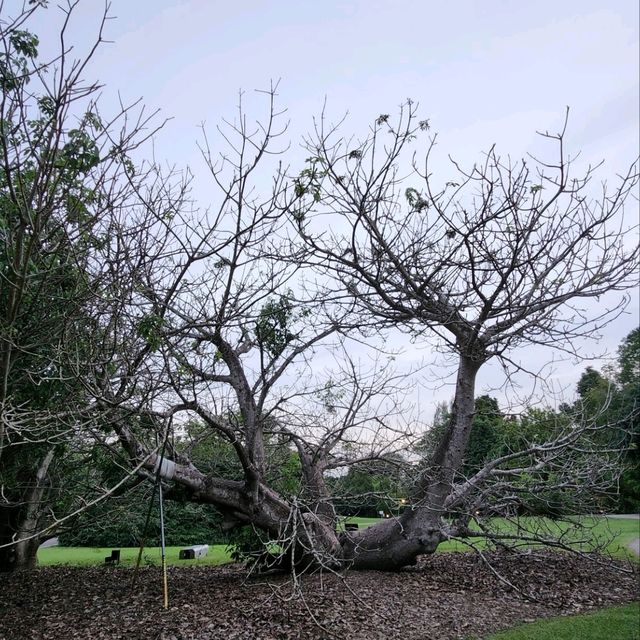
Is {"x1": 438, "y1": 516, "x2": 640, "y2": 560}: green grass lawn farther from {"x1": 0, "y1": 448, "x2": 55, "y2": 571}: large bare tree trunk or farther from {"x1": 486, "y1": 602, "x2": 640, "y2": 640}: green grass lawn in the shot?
{"x1": 0, "y1": 448, "x2": 55, "y2": 571}: large bare tree trunk

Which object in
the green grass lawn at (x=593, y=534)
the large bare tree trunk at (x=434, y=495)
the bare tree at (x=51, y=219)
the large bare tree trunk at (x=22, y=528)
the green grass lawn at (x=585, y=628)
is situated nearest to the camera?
the bare tree at (x=51, y=219)

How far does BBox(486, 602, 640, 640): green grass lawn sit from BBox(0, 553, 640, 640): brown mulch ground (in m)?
0.24

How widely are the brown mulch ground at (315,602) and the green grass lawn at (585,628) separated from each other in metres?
0.24

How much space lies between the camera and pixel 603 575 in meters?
7.81

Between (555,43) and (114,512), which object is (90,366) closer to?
(114,512)

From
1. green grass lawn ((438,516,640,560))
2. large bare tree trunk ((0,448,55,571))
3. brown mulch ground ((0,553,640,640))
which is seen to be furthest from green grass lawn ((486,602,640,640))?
large bare tree trunk ((0,448,55,571))

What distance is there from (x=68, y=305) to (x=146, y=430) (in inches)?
95.7

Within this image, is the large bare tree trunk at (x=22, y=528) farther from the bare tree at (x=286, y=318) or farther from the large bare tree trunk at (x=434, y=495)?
the large bare tree trunk at (x=434, y=495)

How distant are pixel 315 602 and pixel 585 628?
2566 mm

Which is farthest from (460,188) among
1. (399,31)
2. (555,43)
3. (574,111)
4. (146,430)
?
(146,430)

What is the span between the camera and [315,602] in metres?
5.68

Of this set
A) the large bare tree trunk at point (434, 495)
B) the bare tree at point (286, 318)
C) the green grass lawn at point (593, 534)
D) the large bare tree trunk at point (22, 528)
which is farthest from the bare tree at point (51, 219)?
the green grass lawn at point (593, 534)

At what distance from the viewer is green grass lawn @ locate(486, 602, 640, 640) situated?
4992mm

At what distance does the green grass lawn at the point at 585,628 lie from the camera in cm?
499
